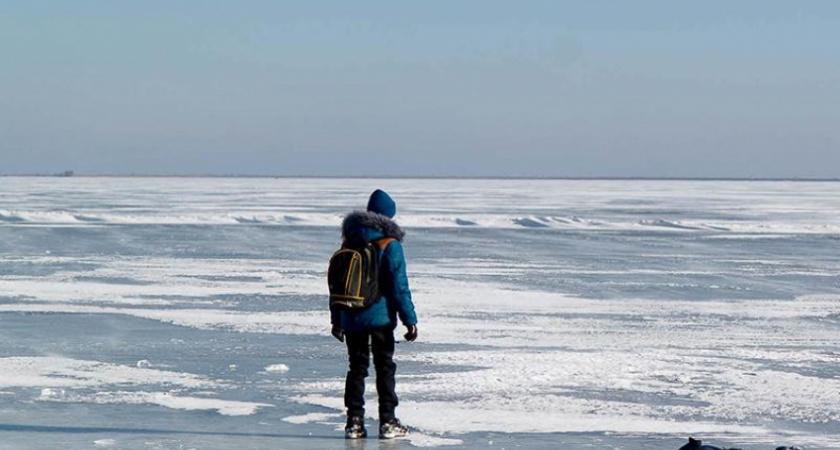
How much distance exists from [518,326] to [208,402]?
13.2 ft

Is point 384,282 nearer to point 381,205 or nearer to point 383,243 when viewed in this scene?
point 383,243

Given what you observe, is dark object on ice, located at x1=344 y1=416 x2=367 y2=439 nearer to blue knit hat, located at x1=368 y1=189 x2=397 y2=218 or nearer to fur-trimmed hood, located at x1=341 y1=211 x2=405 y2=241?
fur-trimmed hood, located at x1=341 y1=211 x2=405 y2=241

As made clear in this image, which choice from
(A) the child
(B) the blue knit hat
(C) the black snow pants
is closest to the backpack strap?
(A) the child

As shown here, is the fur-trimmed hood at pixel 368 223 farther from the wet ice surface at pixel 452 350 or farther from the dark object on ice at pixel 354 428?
the wet ice surface at pixel 452 350

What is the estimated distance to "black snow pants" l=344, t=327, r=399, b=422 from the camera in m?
6.11

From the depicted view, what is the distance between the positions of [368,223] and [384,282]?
285 millimetres

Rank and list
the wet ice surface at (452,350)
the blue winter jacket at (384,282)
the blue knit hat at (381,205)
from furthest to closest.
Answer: the wet ice surface at (452,350) < the blue knit hat at (381,205) < the blue winter jacket at (384,282)

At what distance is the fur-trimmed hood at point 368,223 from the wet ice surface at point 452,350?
0.98 metres

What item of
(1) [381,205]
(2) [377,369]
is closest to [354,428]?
(2) [377,369]

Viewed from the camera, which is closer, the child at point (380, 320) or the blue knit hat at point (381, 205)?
the child at point (380, 320)

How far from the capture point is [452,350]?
9.21m

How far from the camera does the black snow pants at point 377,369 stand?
241 inches

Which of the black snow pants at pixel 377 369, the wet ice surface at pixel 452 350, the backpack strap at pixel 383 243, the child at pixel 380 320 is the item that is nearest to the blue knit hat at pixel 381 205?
the child at pixel 380 320

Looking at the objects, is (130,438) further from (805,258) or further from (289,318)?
(805,258)
